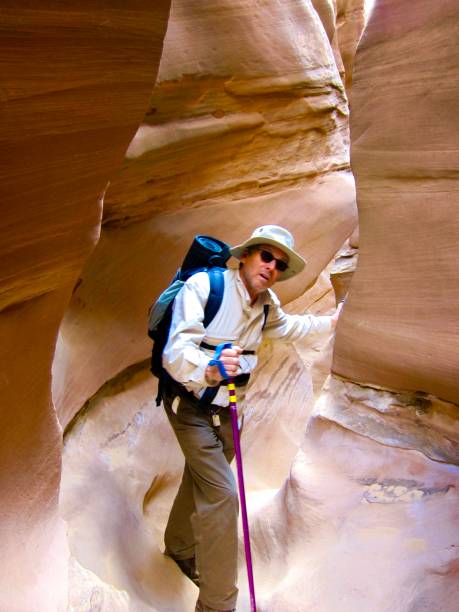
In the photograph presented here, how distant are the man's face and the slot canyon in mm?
Result: 591

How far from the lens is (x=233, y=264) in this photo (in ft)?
16.8

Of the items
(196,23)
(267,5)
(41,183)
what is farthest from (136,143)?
(41,183)

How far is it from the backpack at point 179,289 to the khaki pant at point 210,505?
26 centimetres

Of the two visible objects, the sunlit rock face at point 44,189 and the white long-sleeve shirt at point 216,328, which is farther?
the white long-sleeve shirt at point 216,328

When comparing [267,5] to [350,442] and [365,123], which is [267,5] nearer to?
[365,123]

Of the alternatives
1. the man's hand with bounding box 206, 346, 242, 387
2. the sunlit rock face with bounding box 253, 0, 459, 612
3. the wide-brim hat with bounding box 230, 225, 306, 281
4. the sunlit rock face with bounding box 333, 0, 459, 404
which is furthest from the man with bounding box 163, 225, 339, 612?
the sunlit rock face with bounding box 333, 0, 459, 404

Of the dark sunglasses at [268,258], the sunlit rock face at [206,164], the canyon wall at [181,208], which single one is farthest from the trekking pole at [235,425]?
the sunlit rock face at [206,164]

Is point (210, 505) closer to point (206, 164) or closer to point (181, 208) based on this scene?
point (181, 208)

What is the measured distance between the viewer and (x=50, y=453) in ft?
8.18

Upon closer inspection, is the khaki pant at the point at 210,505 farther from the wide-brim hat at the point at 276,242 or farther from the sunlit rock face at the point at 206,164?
the sunlit rock face at the point at 206,164

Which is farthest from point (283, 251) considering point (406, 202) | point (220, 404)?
point (220, 404)

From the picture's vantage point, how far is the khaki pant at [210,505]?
9.40 feet

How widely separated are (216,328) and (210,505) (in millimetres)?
825

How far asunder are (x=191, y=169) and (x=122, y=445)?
2.06 m
